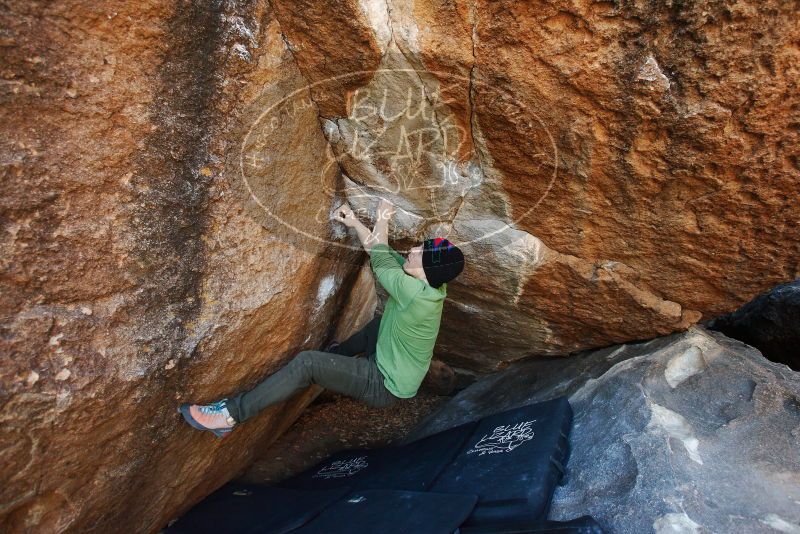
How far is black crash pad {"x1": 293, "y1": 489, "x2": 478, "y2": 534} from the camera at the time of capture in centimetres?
218

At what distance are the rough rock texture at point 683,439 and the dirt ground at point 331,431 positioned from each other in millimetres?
Result: 1074

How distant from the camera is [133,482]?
2.30m

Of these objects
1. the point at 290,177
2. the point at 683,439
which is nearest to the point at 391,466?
the point at 683,439

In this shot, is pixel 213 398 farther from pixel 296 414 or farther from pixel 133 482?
pixel 296 414

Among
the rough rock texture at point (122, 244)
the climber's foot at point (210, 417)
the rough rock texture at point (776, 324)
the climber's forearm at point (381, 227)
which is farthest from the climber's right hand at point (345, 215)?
the rough rock texture at point (776, 324)

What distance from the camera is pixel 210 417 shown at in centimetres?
235

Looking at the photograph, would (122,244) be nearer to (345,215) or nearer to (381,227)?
(345,215)

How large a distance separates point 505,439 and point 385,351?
0.73 metres

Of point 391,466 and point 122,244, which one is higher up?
point 122,244

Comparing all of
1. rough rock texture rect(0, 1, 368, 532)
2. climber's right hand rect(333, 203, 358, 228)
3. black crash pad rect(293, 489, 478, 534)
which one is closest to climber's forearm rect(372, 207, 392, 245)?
climber's right hand rect(333, 203, 358, 228)

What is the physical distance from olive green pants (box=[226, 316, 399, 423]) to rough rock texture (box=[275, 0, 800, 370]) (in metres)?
0.70

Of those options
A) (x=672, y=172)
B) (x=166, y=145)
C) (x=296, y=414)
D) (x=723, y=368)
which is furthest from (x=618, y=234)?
(x=296, y=414)

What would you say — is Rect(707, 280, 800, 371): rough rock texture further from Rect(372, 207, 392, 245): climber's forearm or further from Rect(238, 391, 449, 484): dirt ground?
Rect(372, 207, 392, 245): climber's forearm

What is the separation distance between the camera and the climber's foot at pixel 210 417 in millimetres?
2309
